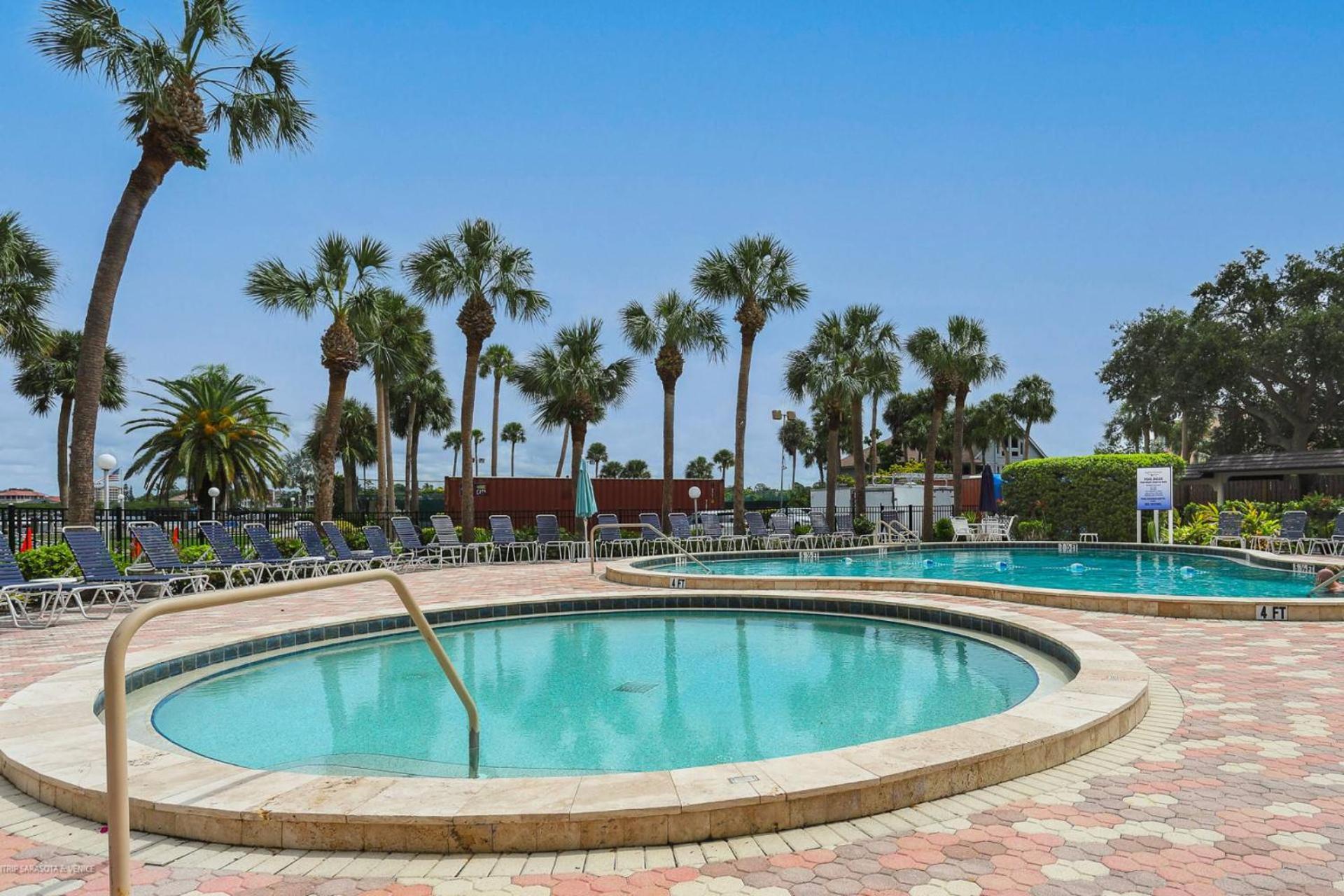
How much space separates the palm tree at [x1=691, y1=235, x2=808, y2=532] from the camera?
2453cm

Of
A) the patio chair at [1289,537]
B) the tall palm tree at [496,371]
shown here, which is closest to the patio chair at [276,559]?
the patio chair at [1289,537]

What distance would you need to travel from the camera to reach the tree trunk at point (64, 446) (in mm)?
31203

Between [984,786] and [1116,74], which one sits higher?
[1116,74]

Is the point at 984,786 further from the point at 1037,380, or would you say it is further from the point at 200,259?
the point at 1037,380

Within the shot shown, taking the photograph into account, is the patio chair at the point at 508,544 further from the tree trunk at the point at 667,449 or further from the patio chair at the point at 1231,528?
the patio chair at the point at 1231,528

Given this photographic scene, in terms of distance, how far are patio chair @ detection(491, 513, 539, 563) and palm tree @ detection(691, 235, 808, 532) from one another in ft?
23.8

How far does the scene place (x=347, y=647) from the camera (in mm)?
8500

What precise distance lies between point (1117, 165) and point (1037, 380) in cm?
4097

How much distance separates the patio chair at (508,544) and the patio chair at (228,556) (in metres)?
5.91

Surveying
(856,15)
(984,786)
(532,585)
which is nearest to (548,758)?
(984,786)

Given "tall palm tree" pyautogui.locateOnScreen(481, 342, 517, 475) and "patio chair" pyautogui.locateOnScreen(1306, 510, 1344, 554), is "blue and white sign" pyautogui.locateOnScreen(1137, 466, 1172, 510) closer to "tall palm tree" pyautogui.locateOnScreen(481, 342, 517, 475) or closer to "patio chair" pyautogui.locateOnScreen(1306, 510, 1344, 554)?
"patio chair" pyautogui.locateOnScreen(1306, 510, 1344, 554)

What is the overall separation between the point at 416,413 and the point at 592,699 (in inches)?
1741

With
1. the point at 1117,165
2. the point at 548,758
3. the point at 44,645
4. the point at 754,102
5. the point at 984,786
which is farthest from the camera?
the point at 1117,165

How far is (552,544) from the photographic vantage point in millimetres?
19094
